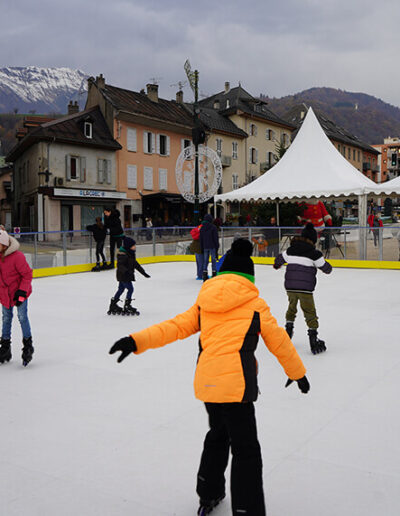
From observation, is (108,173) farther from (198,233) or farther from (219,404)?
(219,404)

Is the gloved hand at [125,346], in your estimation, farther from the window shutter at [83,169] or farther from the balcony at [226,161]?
the balcony at [226,161]

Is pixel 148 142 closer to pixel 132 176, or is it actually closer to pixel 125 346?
pixel 132 176

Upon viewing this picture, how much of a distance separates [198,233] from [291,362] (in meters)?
10.3

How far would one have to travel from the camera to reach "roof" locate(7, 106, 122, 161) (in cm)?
3188

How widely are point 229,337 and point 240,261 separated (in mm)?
407

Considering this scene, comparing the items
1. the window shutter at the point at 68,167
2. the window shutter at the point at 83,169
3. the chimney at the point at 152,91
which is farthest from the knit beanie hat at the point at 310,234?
the chimney at the point at 152,91

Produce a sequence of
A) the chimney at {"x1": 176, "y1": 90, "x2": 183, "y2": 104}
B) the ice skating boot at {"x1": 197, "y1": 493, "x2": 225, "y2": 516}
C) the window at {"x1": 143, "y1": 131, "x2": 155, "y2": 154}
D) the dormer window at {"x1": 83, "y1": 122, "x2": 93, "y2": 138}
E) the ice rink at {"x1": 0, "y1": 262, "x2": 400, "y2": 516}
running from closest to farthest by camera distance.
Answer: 1. the ice skating boot at {"x1": 197, "y1": 493, "x2": 225, "y2": 516}
2. the ice rink at {"x1": 0, "y1": 262, "x2": 400, "y2": 516}
3. the dormer window at {"x1": 83, "y1": 122, "x2": 93, "y2": 138}
4. the window at {"x1": 143, "y1": 131, "x2": 155, "y2": 154}
5. the chimney at {"x1": 176, "y1": 90, "x2": 183, "y2": 104}

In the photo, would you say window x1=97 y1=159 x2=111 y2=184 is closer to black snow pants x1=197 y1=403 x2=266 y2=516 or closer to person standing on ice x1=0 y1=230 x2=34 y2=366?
person standing on ice x1=0 y1=230 x2=34 y2=366

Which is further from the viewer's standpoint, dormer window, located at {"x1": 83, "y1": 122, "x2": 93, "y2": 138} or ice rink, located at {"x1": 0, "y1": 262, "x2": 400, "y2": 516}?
dormer window, located at {"x1": 83, "y1": 122, "x2": 93, "y2": 138}

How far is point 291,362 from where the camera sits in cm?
267

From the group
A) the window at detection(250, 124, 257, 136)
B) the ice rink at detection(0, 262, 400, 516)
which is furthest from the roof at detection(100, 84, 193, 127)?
the ice rink at detection(0, 262, 400, 516)

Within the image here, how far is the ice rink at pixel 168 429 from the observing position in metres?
2.81

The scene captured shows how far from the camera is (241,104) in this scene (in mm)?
49344

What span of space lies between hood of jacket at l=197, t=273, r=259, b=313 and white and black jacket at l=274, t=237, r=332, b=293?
3566mm
